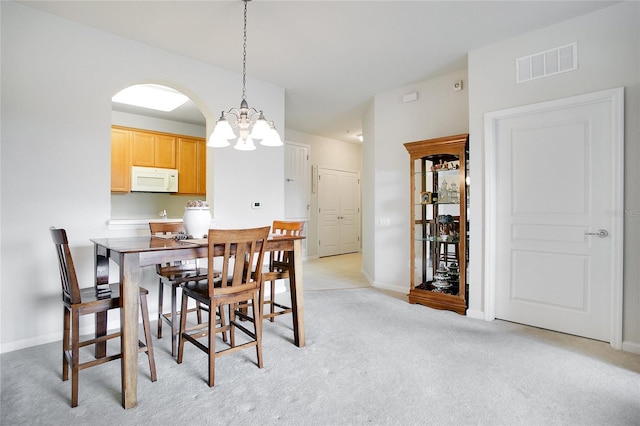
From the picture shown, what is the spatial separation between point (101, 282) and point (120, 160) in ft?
11.2

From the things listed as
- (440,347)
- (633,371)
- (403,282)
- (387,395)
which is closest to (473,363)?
Result: (440,347)

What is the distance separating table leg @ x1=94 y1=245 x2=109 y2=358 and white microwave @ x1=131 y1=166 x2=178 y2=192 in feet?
10.6

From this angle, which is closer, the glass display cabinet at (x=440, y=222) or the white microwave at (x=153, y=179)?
the glass display cabinet at (x=440, y=222)

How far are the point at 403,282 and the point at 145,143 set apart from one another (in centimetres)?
462

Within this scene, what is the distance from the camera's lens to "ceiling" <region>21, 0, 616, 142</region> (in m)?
2.68

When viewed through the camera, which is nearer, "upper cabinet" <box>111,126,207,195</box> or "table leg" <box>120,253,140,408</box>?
"table leg" <box>120,253,140,408</box>

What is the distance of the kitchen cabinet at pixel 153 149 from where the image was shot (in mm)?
5375

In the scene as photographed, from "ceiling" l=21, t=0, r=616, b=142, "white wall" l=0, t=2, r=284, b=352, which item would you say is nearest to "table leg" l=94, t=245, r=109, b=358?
"white wall" l=0, t=2, r=284, b=352

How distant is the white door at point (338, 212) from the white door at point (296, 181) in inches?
16.5

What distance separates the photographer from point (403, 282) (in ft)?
14.6

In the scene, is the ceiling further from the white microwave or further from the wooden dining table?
the white microwave

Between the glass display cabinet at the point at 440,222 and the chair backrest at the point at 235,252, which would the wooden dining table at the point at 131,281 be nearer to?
the chair backrest at the point at 235,252

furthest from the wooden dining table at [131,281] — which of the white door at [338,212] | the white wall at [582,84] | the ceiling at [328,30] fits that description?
A: the white door at [338,212]

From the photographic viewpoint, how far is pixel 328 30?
9.94ft
